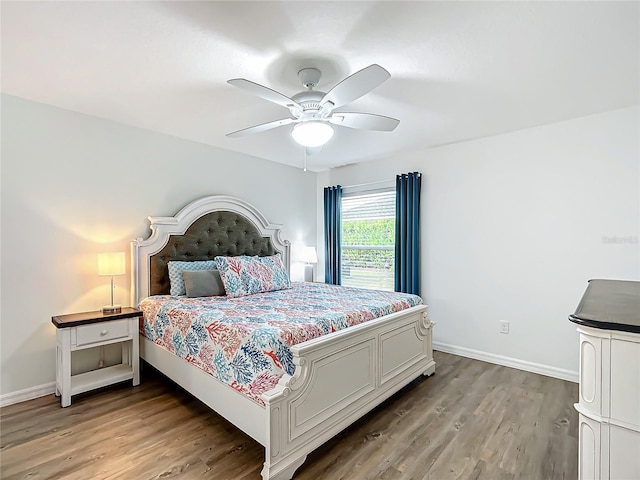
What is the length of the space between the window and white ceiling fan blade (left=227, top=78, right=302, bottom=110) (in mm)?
2610

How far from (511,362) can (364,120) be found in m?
2.88

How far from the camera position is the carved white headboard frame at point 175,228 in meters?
3.19

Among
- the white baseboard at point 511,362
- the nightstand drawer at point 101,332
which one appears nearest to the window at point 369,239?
the white baseboard at point 511,362

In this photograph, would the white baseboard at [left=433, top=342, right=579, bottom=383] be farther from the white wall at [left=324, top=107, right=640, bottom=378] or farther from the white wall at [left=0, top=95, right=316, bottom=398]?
the white wall at [left=0, top=95, right=316, bottom=398]

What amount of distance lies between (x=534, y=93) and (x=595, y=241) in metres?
1.46

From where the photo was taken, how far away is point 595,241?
2963 millimetres

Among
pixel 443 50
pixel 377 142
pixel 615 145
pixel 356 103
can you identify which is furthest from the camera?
pixel 377 142

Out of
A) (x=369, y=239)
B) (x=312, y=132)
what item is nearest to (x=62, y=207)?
(x=312, y=132)

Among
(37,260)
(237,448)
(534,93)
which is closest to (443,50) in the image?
(534,93)

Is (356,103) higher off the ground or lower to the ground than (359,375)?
higher

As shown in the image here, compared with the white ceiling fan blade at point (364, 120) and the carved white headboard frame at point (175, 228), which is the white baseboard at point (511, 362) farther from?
the white ceiling fan blade at point (364, 120)

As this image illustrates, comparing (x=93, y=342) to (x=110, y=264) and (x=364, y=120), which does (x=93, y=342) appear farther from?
(x=364, y=120)

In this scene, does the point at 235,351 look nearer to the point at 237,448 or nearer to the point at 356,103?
the point at 237,448

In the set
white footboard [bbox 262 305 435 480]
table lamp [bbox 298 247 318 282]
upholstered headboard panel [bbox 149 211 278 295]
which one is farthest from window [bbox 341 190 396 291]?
white footboard [bbox 262 305 435 480]
